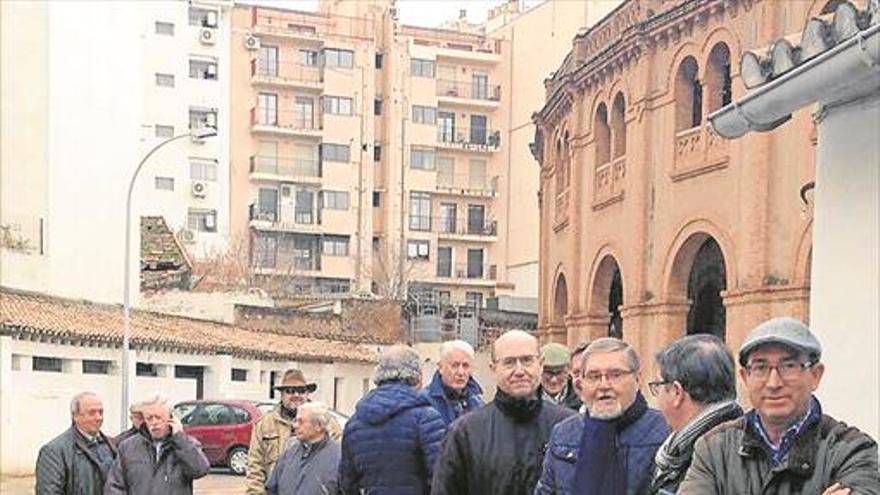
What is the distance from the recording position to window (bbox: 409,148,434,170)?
2805 inches

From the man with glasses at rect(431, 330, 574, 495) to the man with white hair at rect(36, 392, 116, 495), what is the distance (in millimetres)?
3697

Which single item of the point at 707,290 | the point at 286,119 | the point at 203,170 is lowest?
the point at 707,290

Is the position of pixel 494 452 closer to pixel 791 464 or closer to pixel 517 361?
pixel 517 361

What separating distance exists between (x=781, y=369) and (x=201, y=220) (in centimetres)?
6525

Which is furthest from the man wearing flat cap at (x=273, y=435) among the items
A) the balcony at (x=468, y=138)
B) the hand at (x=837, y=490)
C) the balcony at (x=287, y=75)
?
the balcony at (x=468, y=138)

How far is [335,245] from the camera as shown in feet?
228

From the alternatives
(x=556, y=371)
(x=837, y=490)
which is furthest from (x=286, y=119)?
(x=837, y=490)

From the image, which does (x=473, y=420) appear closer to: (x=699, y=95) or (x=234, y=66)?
(x=699, y=95)

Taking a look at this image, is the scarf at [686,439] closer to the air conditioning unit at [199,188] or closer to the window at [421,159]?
the air conditioning unit at [199,188]

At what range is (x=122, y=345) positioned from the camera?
32062 millimetres

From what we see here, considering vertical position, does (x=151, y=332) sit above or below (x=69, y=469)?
below

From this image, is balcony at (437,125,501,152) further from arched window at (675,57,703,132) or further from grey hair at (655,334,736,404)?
grey hair at (655,334,736,404)

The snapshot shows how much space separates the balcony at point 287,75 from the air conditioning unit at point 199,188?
597 centimetres

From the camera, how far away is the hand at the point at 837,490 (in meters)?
3.46
